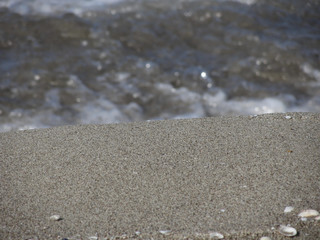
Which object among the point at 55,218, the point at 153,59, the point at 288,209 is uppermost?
the point at 288,209

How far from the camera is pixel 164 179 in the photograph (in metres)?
1.72

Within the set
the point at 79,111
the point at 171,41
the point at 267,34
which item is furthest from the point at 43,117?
the point at 267,34

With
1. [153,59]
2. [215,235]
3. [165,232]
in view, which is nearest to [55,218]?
[165,232]

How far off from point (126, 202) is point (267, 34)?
2941mm

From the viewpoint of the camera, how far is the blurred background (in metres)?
3.09

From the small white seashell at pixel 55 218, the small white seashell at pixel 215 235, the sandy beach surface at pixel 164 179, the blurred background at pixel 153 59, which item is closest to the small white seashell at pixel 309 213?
Answer: the sandy beach surface at pixel 164 179

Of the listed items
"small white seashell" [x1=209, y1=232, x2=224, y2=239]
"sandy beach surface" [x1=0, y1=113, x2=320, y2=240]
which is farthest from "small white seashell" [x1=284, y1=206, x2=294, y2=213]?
"small white seashell" [x1=209, y1=232, x2=224, y2=239]

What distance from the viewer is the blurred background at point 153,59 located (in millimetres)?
3088

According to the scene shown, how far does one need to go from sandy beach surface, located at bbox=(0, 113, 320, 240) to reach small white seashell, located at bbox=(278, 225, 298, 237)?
0.05 feet

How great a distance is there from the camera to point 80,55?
3.76 metres

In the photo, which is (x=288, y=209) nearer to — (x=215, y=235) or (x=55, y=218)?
(x=215, y=235)

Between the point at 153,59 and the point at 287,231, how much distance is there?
250 centimetres

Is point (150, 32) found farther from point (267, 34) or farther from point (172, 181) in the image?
point (172, 181)

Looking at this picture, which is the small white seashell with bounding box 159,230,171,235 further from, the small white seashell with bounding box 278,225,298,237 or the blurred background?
the blurred background
